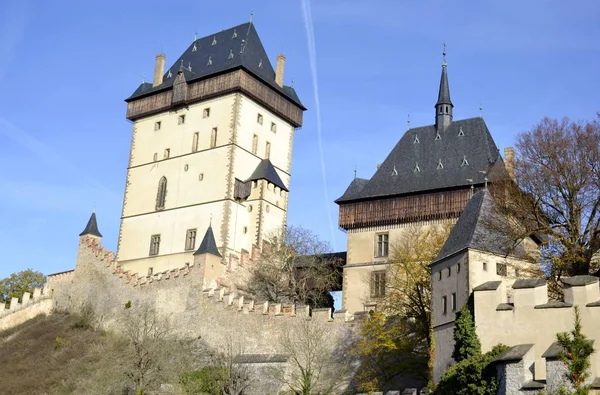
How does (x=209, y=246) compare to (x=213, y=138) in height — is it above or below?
below

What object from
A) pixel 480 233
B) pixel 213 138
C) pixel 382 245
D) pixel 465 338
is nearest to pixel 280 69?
pixel 213 138

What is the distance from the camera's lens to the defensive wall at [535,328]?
20000 mm

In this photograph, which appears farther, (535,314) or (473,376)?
(473,376)

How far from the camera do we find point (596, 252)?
91.2 feet

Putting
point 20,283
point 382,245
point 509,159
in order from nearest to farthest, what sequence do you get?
1. point 509,159
2. point 382,245
3. point 20,283

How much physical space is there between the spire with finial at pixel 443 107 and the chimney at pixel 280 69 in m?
10.8

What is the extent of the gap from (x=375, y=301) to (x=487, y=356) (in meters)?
14.5

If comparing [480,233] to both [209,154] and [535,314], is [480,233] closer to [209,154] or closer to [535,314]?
[535,314]

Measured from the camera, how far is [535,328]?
840 inches

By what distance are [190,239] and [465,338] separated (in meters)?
23.3

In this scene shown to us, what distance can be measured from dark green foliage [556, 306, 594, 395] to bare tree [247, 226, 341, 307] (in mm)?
19017

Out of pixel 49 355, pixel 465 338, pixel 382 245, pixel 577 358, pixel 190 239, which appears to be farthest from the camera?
pixel 190 239

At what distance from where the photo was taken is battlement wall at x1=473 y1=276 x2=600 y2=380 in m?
20.7

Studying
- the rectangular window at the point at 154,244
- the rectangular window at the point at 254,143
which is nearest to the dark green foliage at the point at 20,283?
the rectangular window at the point at 154,244
